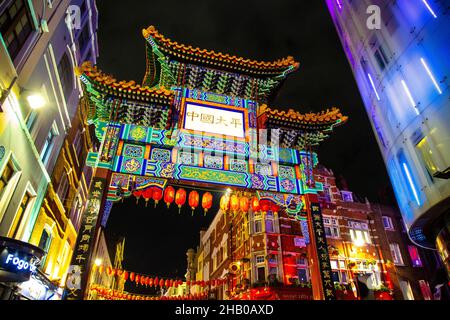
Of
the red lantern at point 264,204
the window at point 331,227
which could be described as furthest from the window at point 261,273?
the red lantern at point 264,204

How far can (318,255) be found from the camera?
9.52m

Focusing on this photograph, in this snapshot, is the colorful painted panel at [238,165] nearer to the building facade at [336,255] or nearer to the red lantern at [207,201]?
the red lantern at [207,201]

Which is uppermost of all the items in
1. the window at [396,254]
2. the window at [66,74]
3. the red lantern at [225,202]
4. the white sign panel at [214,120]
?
the window at [66,74]

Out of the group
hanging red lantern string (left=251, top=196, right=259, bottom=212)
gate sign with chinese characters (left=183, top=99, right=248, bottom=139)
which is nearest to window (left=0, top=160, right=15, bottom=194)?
gate sign with chinese characters (left=183, top=99, right=248, bottom=139)

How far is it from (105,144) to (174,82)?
4100mm

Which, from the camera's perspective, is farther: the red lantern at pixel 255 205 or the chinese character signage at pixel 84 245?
the red lantern at pixel 255 205

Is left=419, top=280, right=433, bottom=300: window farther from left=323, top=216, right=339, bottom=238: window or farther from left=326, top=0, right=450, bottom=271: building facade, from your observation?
left=326, top=0, right=450, bottom=271: building facade

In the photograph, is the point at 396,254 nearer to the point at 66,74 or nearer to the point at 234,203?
the point at 234,203

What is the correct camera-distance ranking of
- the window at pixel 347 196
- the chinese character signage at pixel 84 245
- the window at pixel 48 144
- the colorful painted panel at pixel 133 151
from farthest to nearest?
1. the window at pixel 347 196
2. the window at pixel 48 144
3. the colorful painted panel at pixel 133 151
4. the chinese character signage at pixel 84 245

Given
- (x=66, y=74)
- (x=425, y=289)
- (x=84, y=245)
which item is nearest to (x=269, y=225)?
(x=425, y=289)

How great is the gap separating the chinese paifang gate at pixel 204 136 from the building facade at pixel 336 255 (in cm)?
1271

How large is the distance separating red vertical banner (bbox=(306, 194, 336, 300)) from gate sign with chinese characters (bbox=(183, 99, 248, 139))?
3771 mm

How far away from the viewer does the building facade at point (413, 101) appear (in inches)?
543

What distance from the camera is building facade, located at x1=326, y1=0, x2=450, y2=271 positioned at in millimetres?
13782
